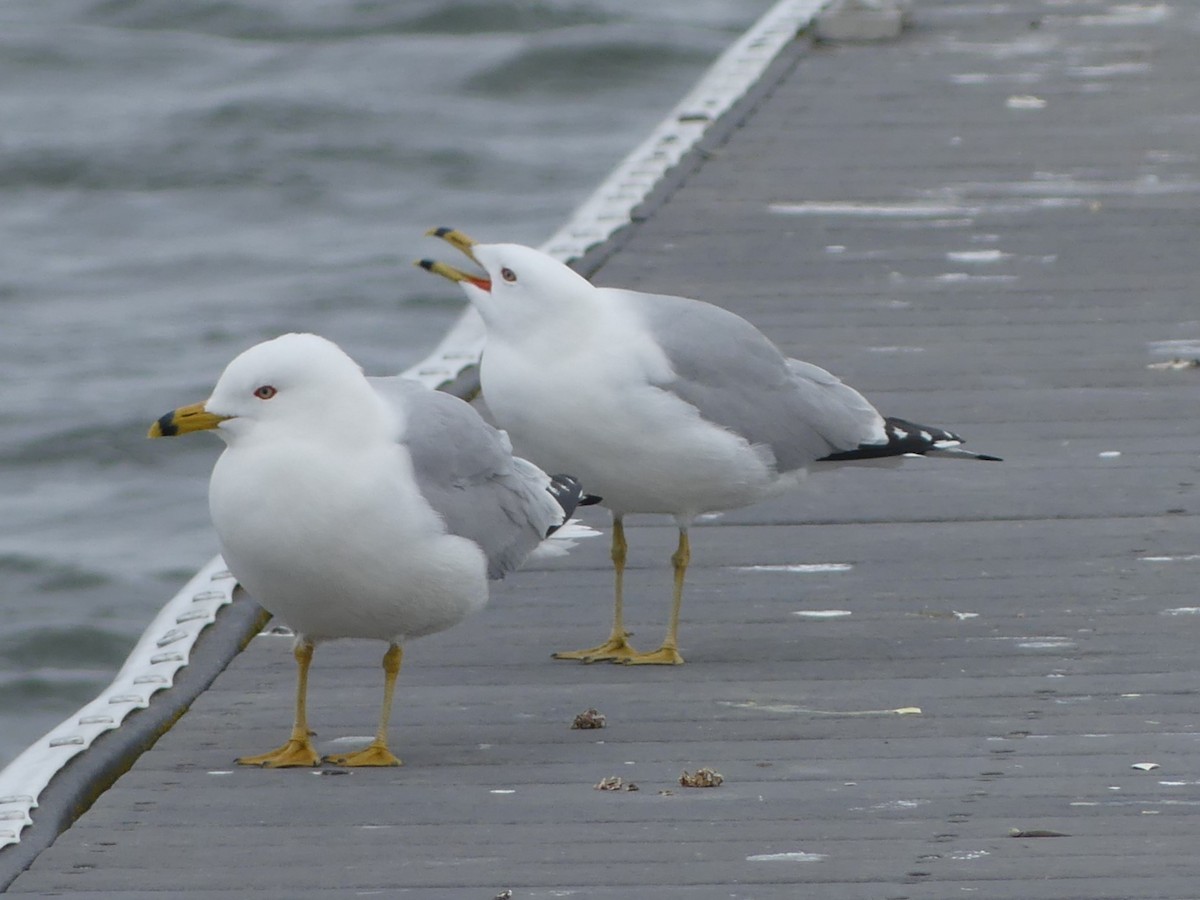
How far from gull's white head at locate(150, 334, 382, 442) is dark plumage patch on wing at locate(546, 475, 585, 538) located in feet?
1.88

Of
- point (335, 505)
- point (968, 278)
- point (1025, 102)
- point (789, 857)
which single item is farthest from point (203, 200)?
point (789, 857)

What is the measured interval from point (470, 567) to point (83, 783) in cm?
73

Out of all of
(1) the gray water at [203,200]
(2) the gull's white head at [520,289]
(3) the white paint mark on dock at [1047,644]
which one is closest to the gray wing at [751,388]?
(2) the gull's white head at [520,289]

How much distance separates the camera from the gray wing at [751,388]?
470 cm

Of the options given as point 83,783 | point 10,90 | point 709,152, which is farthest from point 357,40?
point 83,783

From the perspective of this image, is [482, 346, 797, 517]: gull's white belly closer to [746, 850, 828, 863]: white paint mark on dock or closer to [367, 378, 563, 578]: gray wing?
[367, 378, 563, 578]: gray wing

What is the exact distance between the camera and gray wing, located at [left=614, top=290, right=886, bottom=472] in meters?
4.70

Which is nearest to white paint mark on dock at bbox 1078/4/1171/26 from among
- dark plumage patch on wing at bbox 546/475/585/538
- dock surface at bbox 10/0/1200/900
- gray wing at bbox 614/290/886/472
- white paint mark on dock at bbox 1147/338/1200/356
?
dock surface at bbox 10/0/1200/900

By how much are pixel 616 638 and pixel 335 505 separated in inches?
38.7

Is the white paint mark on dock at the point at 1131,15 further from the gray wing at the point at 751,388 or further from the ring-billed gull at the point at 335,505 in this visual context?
the ring-billed gull at the point at 335,505

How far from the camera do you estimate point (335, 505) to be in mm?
3836

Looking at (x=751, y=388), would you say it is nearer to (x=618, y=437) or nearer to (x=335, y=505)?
(x=618, y=437)

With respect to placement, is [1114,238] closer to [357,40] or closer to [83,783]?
[83,783]

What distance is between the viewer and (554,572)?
532cm
